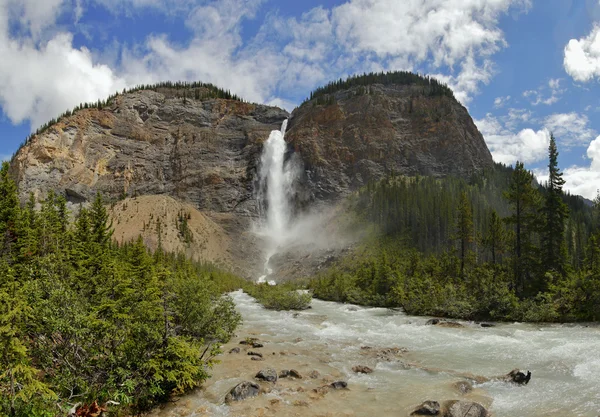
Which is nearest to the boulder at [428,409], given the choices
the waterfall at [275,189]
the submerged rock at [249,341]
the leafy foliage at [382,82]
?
the submerged rock at [249,341]

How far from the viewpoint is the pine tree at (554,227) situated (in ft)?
118

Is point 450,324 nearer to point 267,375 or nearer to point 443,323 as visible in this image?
point 443,323

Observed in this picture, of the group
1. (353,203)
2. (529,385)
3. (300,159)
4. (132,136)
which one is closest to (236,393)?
(529,385)

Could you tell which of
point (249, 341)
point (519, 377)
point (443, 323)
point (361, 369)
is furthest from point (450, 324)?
point (249, 341)

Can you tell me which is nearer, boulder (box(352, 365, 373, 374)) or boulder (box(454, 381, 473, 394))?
boulder (box(454, 381, 473, 394))

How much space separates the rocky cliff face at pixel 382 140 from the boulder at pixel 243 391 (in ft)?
431

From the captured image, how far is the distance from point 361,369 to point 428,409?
6292 mm

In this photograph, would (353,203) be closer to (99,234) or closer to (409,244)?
(409,244)

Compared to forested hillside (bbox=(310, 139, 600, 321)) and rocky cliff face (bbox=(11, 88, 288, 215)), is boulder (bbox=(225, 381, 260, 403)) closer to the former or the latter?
forested hillside (bbox=(310, 139, 600, 321))

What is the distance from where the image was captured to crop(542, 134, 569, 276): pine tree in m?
36.0

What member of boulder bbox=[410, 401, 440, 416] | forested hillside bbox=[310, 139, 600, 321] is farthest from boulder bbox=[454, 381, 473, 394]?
forested hillside bbox=[310, 139, 600, 321]

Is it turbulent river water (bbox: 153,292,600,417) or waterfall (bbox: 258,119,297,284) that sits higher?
waterfall (bbox: 258,119,297,284)

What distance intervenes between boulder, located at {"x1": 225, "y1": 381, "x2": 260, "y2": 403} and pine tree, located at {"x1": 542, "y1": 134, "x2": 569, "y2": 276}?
32.7 m

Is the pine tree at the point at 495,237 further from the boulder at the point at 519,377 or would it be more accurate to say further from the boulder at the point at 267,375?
the boulder at the point at 267,375
